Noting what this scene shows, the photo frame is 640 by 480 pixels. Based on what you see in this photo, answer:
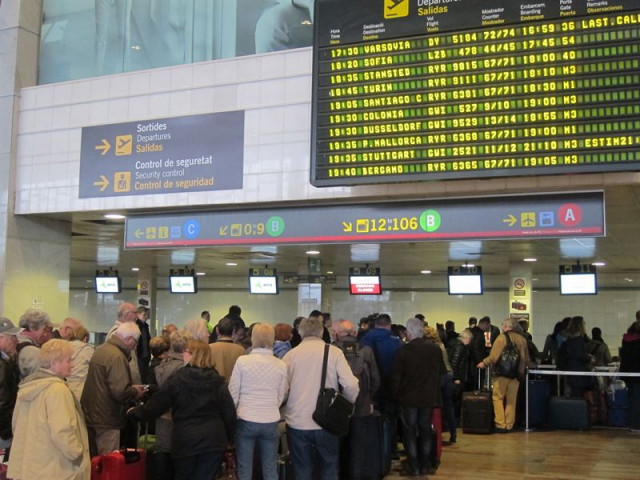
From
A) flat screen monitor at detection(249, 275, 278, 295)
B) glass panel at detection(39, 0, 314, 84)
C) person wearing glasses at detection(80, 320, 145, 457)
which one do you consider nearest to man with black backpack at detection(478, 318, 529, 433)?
glass panel at detection(39, 0, 314, 84)

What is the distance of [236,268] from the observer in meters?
20.5

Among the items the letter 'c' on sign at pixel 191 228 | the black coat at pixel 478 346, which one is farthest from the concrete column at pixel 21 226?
the black coat at pixel 478 346

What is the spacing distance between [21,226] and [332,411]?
6970 millimetres

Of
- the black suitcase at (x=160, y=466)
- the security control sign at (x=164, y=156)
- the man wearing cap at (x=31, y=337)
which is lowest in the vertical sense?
the black suitcase at (x=160, y=466)

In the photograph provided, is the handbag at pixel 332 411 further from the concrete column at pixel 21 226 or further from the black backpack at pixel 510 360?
the concrete column at pixel 21 226

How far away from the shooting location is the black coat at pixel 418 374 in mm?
7609

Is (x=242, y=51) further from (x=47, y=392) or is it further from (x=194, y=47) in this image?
(x=47, y=392)

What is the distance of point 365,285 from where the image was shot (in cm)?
1748

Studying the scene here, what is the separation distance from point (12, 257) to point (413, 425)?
20.8 ft

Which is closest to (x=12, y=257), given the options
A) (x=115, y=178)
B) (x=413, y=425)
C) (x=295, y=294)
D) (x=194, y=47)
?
(x=115, y=178)

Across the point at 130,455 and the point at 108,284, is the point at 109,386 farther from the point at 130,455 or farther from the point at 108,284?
the point at 108,284

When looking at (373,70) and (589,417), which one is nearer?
(373,70)

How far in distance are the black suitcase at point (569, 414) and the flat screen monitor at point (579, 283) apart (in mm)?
5092

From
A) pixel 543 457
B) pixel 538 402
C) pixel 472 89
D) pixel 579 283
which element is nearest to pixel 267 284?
pixel 579 283
